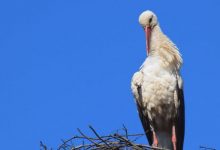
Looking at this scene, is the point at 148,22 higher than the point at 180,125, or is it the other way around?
the point at 148,22

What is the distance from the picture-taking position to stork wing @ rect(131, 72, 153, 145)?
813 cm

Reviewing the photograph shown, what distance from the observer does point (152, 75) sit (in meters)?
8.06

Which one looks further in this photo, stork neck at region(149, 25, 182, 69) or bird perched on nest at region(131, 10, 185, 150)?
stork neck at region(149, 25, 182, 69)

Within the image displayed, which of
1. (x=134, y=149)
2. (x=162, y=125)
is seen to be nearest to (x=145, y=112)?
(x=162, y=125)

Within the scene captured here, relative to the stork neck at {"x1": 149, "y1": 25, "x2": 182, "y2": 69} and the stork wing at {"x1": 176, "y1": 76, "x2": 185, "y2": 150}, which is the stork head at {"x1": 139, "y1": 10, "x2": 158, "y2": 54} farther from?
the stork wing at {"x1": 176, "y1": 76, "x2": 185, "y2": 150}

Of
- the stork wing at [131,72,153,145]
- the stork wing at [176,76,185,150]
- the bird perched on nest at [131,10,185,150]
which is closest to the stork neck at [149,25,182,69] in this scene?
the bird perched on nest at [131,10,185,150]

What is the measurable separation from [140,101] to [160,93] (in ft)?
1.05

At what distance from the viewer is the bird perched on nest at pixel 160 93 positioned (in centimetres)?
806

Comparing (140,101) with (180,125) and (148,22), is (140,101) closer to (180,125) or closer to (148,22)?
(180,125)

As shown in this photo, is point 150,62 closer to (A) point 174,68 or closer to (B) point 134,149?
(A) point 174,68

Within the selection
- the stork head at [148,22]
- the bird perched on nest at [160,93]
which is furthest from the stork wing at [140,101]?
→ the stork head at [148,22]

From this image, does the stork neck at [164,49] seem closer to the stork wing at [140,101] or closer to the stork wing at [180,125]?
the stork wing at [140,101]

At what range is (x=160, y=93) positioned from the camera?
317 inches

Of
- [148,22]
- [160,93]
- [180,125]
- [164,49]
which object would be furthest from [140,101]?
[148,22]
